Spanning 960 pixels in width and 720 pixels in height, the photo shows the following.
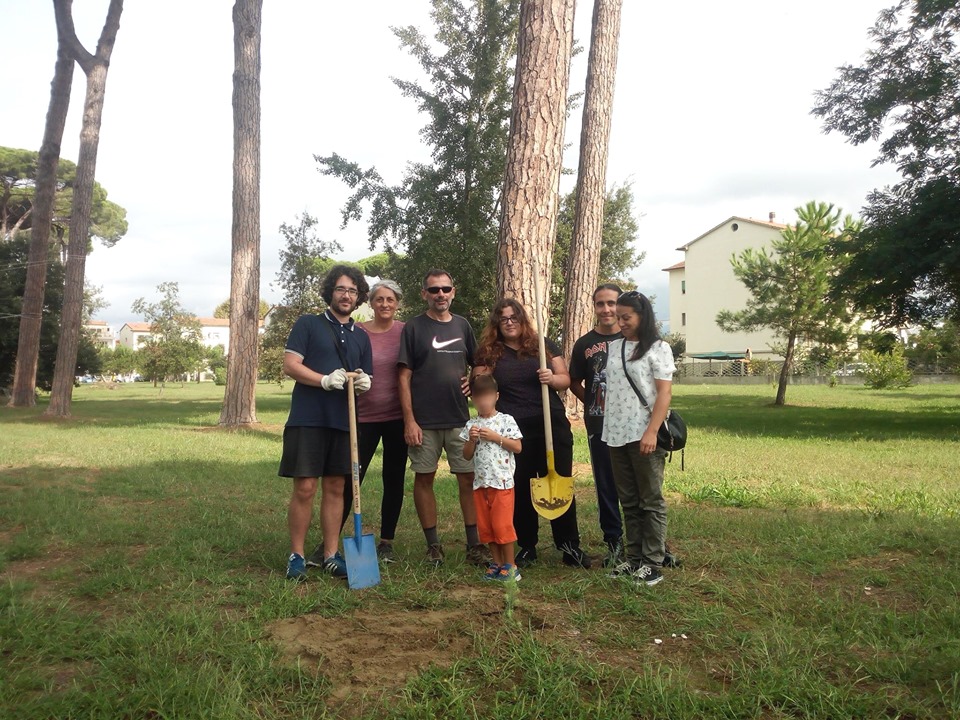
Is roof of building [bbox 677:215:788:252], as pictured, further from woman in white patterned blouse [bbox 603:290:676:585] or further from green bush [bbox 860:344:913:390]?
woman in white patterned blouse [bbox 603:290:676:585]

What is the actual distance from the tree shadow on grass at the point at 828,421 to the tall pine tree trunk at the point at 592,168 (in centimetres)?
322

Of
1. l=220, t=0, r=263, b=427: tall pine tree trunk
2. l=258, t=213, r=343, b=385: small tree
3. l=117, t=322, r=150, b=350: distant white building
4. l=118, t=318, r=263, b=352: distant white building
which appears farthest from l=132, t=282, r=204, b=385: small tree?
l=117, t=322, r=150, b=350: distant white building

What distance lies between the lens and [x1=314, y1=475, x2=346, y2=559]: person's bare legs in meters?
4.59

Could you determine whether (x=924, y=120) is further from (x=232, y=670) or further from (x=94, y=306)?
(x=94, y=306)

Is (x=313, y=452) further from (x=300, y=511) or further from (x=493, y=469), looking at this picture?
(x=493, y=469)

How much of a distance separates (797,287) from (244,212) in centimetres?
1636

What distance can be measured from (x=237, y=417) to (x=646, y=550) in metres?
13.0

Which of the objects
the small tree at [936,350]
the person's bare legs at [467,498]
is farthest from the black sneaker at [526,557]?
the small tree at [936,350]

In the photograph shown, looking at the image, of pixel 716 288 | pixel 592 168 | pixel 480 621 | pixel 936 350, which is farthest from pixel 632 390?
pixel 716 288

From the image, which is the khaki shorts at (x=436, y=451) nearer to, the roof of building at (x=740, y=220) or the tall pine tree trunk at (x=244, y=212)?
the tall pine tree trunk at (x=244, y=212)

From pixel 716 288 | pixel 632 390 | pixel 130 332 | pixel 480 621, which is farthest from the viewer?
pixel 130 332

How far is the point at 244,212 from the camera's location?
1572cm

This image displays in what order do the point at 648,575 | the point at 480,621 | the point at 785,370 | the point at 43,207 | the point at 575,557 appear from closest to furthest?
the point at 480,621 < the point at 648,575 < the point at 575,557 < the point at 43,207 < the point at 785,370

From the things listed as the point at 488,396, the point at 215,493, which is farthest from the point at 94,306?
the point at 488,396
